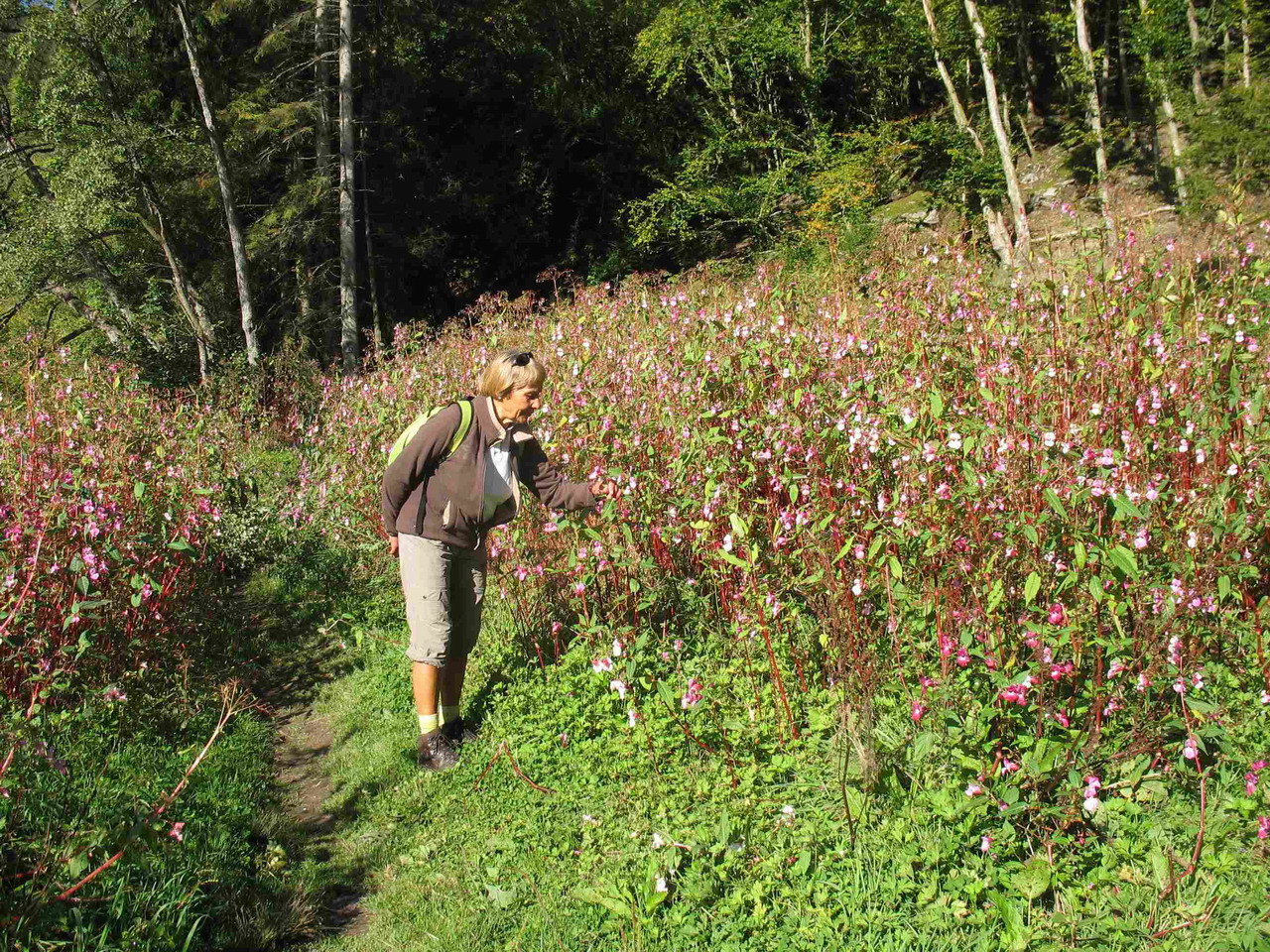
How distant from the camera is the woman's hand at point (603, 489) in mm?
4035

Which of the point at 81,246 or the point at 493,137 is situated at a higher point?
the point at 493,137

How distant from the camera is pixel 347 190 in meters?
15.0

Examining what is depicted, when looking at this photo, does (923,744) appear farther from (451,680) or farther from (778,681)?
(451,680)

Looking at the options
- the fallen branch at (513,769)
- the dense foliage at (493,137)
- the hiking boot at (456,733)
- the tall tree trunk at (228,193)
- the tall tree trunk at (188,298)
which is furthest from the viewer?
the tall tree trunk at (188,298)

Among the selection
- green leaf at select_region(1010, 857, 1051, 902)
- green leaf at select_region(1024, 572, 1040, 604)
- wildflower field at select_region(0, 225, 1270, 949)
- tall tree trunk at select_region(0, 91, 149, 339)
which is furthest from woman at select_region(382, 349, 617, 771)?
tall tree trunk at select_region(0, 91, 149, 339)

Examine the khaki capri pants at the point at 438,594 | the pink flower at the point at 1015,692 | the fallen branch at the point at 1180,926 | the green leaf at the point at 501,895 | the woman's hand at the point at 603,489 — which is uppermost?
the woman's hand at the point at 603,489

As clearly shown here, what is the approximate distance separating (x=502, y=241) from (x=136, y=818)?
1880cm

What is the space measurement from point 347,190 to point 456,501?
1296cm

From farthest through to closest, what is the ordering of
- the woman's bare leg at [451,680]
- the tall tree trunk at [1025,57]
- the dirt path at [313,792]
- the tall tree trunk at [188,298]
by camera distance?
the tall tree trunk at [1025,57] < the tall tree trunk at [188,298] < the woman's bare leg at [451,680] < the dirt path at [313,792]

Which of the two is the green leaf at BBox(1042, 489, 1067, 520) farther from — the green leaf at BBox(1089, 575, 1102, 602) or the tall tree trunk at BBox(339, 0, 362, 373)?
the tall tree trunk at BBox(339, 0, 362, 373)

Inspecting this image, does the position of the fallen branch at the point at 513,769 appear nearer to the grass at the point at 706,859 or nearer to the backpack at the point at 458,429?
the grass at the point at 706,859

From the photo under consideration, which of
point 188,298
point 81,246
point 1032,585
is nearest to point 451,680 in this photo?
point 1032,585

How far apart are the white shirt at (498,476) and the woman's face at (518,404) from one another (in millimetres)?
77

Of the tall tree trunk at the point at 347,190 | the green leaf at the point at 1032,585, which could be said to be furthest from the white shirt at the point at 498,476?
the tall tree trunk at the point at 347,190
